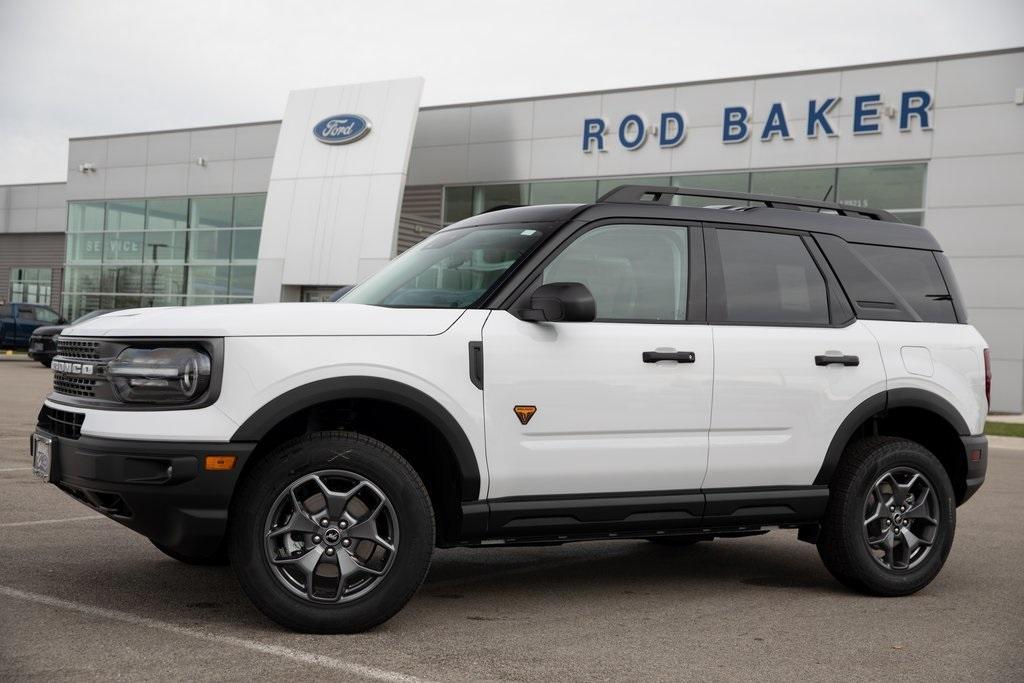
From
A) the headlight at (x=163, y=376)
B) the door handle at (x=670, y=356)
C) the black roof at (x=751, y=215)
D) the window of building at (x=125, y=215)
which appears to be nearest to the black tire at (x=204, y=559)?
the headlight at (x=163, y=376)

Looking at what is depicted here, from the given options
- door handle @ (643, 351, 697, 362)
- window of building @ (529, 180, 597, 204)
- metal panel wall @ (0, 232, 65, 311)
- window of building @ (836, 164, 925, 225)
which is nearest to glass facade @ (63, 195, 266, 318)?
window of building @ (529, 180, 597, 204)

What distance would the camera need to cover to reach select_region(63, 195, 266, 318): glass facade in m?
34.6

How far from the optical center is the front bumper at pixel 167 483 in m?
4.54

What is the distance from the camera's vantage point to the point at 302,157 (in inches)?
1238

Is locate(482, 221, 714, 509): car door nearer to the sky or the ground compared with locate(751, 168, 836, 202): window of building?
nearer to the ground

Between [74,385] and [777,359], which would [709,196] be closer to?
[777,359]

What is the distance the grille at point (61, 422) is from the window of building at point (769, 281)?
119 inches

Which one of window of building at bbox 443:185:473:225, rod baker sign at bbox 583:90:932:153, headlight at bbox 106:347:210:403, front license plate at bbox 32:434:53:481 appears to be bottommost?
front license plate at bbox 32:434:53:481

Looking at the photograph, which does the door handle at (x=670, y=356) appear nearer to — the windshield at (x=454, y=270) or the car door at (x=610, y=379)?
the car door at (x=610, y=379)

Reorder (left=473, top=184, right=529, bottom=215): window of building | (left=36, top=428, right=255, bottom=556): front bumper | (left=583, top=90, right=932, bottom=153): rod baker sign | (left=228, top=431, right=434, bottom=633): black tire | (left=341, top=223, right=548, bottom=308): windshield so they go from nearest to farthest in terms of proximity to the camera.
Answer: (left=36, top=428, right=255, bottom=556): front bumper < (left=228, top=431, right=434, bottom=633): black tire < (left=341, top=223, right=548, bottom=308): windshield < (left=583, top=90, right=932, bottom=153): rod baker sign < (left=473, top=184, right=529, bottom=215): window of building

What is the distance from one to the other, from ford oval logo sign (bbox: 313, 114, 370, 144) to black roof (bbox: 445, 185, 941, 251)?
2443 centimetres

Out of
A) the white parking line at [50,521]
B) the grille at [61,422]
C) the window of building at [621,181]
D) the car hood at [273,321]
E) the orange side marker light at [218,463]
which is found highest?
the window of building at [621,181]

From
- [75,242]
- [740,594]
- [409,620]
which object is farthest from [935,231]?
[75,242]

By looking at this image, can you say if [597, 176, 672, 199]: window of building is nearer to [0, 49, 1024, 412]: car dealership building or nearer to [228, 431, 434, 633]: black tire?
[0, 49, 1024, 412]: car dealership building
